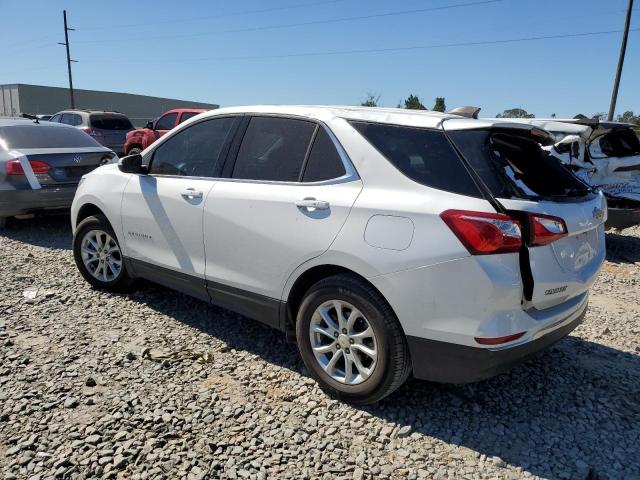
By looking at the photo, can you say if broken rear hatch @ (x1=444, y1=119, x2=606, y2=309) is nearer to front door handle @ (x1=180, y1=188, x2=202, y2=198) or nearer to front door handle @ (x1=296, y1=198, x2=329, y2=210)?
front door handle @ (x1=296, y1=198, x2=329, y2=210)

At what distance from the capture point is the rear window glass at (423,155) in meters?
2.60

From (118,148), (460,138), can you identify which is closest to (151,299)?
(460,138)

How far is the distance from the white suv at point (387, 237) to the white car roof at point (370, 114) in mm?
13

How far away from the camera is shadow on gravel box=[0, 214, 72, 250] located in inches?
269

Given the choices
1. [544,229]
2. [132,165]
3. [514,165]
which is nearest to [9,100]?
[132,165]

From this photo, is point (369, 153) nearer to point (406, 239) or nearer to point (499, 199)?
point (406, 239)

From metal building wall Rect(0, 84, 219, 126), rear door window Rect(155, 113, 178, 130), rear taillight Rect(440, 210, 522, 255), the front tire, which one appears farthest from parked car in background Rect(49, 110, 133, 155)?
metal building wall Rect(0, 84, 219, 126)

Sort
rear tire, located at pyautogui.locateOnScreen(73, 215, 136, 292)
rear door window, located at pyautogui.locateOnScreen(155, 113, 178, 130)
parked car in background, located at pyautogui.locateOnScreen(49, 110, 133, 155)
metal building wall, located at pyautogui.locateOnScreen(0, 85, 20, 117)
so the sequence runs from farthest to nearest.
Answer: metal building wall, located at pyautogui.locateOnScreen(0, 85, 20, 117) < parked car in background, located at pyautogui.locateOnScreen(49, 110, 133, 155) < rear door window, located at pyautogui.locateOnScreen(155, 113, 178, 130) < rear tire, located at pyautogui.locateOnScreen(73, 215, 136, 292)

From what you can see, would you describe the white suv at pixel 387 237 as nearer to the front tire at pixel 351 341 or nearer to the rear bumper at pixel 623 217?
the front tire at pixel 351 341

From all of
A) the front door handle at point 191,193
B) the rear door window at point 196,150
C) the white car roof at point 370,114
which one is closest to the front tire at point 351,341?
the white car roof at point 370,114

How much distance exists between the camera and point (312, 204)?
296 cm

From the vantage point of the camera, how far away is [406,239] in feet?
8.50

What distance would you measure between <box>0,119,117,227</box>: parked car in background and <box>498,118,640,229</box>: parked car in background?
6224mm

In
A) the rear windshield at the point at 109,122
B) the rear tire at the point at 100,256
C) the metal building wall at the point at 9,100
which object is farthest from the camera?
the metal building wall at the point at 9,100
